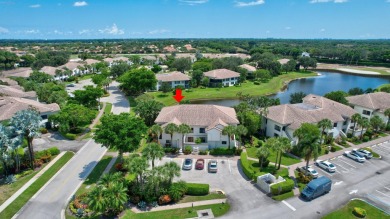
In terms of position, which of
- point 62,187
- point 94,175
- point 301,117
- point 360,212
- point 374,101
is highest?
point 374,101

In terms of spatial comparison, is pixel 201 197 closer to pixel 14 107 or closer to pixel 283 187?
pixel 283 187

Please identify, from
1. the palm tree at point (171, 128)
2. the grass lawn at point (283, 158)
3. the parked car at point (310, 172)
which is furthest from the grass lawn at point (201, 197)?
the parked car at point (310, 172)

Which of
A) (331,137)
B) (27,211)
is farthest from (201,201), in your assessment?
(331,137)

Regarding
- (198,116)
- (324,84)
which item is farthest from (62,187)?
(324,84)

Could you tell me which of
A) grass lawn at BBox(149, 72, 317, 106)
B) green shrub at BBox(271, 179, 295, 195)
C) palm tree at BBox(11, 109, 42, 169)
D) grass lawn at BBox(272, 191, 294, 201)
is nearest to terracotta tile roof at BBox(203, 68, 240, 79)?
grass lawn at BBox(149, 72, 317, 106)

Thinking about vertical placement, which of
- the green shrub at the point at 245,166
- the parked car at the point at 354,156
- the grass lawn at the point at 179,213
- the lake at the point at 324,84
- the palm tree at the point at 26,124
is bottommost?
the lake at the point at 324,84

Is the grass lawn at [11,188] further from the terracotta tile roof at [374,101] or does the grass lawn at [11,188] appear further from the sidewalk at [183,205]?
the terracotta tile roof at [374,101]
